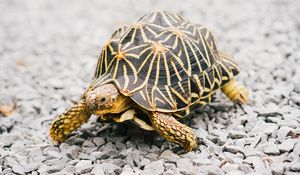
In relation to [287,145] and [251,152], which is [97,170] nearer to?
[251,152]

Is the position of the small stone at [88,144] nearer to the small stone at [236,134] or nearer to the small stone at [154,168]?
the small stone at [154,168]

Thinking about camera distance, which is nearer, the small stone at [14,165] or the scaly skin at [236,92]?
the small stone at [14,165]

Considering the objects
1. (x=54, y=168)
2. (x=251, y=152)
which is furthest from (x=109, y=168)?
(x=251, y=152)

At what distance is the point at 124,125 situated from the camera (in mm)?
3182

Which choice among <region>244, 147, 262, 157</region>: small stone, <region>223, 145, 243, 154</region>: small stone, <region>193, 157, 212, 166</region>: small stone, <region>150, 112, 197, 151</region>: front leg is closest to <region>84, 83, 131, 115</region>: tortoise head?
<region>150, 112, 197, 151</region>: front leg

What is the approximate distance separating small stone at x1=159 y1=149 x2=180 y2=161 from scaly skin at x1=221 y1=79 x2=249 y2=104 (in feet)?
2.86

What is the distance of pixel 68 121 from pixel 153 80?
68 centimetres

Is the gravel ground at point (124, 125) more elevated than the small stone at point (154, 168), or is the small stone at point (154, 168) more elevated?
the gravel ground at point (124, 125)

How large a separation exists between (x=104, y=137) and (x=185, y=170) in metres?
0.79

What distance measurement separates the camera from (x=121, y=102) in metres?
2.74

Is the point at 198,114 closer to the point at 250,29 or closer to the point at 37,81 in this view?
the point at 37,81

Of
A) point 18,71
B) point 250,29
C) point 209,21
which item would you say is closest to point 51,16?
point 18,71

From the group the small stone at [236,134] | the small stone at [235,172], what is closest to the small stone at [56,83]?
the small stone at [236,134]

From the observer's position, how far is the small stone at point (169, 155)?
2.73 m
